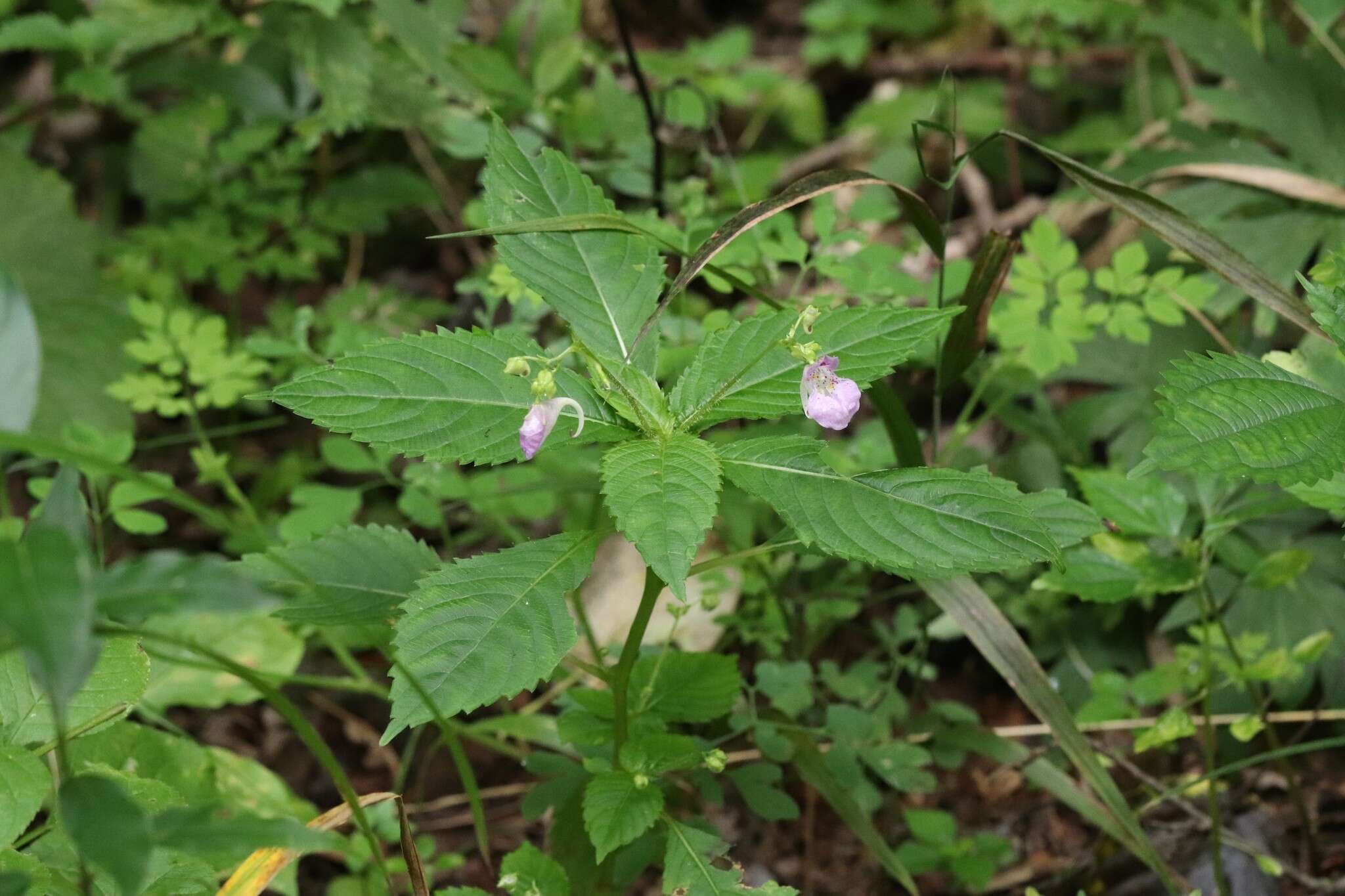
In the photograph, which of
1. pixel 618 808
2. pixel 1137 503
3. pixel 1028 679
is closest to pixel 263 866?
pixel 618 808

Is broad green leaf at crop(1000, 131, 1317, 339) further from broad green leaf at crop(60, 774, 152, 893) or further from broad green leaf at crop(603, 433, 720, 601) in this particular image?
broad green leaf at crop(60, 774, 152, 893)

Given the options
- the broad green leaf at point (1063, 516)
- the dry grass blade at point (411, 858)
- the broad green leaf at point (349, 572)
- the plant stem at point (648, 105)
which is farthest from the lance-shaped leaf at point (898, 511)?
the plant stem at point (648, 105)

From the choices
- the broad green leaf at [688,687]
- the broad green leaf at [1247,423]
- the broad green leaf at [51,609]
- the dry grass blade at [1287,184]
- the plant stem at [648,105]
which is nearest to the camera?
the broad green leaf at [51,609]

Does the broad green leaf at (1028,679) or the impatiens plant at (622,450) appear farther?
the broad green leaf at (1028,679)

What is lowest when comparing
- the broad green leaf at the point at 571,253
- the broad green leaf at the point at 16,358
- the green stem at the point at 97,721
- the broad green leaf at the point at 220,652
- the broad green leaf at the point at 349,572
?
the broad green leaf at the point at 220,652

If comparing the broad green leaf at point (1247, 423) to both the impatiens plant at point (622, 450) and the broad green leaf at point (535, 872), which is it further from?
the broad green leaf at point (535, 872)

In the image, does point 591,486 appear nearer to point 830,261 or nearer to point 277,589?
point 830,261
